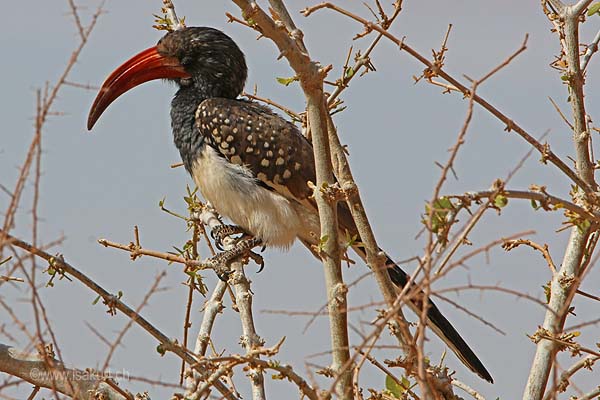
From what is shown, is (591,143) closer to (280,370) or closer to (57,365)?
(280,370)

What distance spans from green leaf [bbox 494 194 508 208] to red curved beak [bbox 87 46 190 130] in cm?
288

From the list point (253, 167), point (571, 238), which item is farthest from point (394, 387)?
point (253, 167)

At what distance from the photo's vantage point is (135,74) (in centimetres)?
473

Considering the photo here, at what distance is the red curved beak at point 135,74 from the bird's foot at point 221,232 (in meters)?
0.80

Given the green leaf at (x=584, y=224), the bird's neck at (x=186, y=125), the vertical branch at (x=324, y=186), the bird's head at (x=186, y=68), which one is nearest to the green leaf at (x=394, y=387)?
the vertical branch at (x=324, y=186)

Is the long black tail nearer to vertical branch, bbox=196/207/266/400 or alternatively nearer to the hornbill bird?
the hornbill bird

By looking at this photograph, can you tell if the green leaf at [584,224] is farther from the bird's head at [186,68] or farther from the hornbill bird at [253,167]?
the bird's head at [186,68]

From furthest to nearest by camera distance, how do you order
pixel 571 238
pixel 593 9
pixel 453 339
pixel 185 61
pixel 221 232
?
pixel 185 61
pixel 221 232
pixel 453 339
pixel 571 238
pixel 593 9

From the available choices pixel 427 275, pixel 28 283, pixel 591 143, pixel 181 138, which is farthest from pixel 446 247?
pixel 181 138

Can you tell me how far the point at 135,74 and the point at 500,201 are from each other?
9.75 feet

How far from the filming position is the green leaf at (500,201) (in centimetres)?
208

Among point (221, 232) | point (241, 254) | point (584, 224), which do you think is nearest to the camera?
point (584, 224)

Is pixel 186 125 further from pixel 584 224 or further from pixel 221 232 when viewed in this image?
pixel 584 224

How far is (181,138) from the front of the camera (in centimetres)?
448
